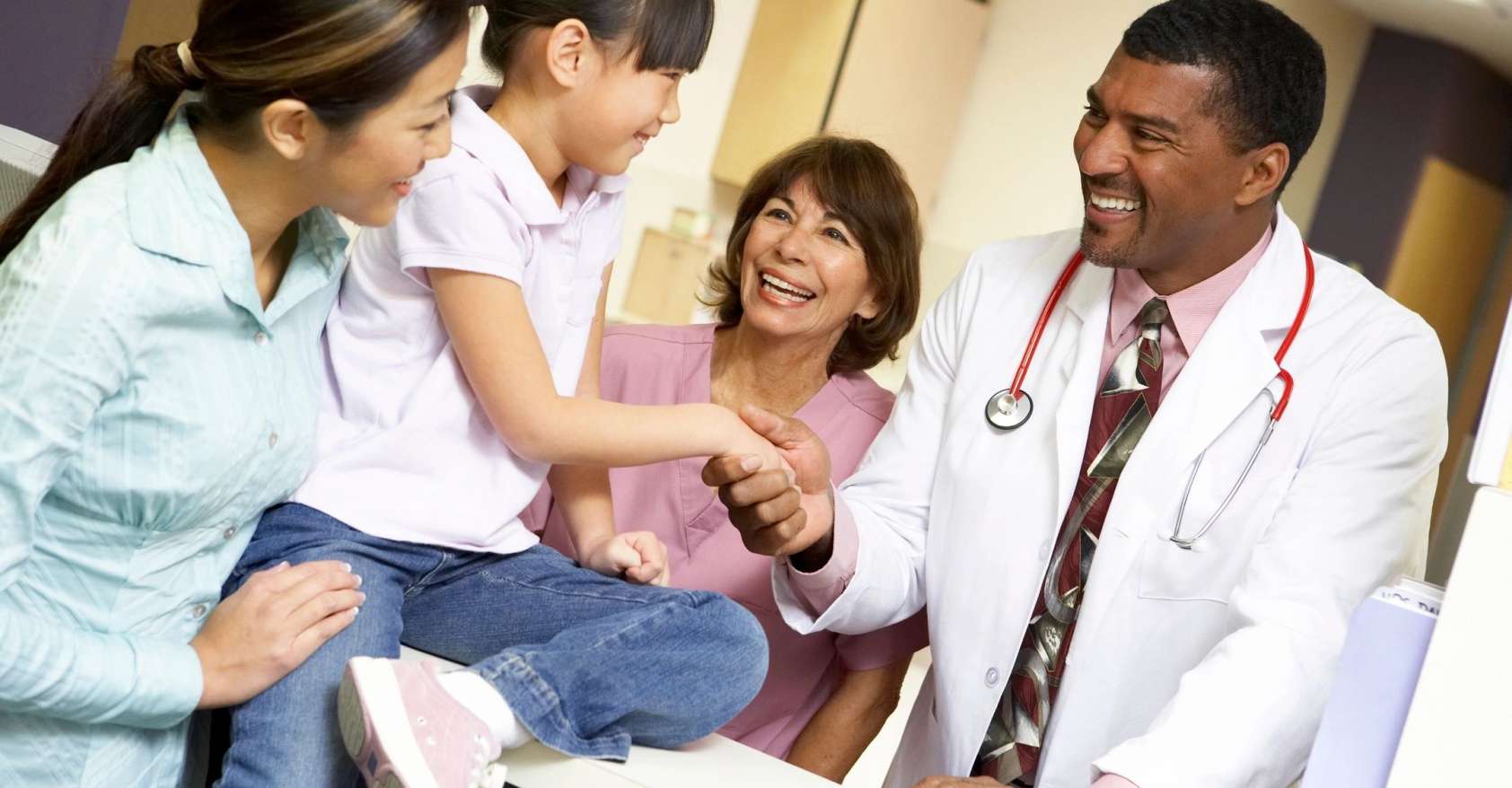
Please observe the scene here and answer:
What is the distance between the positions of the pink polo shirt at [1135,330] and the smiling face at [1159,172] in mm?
39

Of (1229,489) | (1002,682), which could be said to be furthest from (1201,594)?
(1002,682)

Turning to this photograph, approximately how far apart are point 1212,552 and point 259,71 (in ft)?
3.66

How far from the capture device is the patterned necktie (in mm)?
1674

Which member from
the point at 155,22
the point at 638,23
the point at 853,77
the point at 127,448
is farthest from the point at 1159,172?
the point at 853,77

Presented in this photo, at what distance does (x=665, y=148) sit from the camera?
17.4 ft

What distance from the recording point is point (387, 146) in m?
1.13

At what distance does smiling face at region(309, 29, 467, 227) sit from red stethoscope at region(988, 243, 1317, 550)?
2.74 feet

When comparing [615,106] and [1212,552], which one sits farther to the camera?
[1212,552]

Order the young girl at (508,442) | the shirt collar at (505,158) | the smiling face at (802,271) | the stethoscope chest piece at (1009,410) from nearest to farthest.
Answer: the young girl at (508,442) < the shirt collar at (505,158) < the stethoscope chest piece at (1009,410) < the smiling face at (802,271)

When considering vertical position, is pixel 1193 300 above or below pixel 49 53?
above

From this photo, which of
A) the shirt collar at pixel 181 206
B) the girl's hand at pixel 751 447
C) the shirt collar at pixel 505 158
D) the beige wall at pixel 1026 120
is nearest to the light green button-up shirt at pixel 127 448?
the shirt collar at pixel 181 206

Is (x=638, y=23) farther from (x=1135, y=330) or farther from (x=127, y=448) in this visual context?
(x=1135, y=330)

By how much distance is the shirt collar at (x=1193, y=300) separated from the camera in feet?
5.67

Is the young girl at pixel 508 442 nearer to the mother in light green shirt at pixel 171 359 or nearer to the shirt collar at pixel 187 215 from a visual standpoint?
the mother in light green shirt at pixel 171 359
